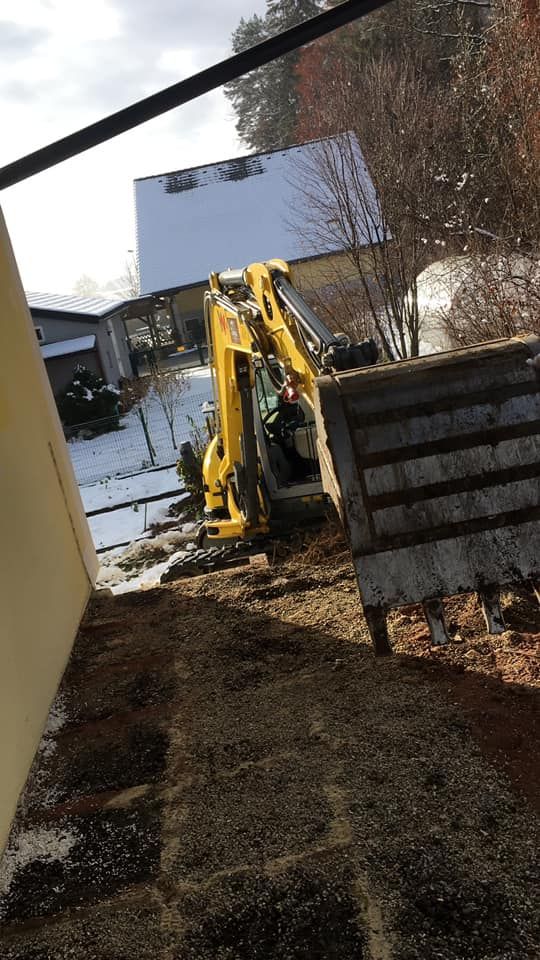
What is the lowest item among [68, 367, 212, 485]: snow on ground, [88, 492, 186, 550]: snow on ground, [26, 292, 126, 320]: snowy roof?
[88, 492, 186, 550]: snow on ground

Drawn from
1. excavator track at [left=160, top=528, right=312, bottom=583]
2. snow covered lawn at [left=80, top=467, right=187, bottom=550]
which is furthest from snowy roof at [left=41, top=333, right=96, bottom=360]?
excavator track at [left=160, top=528, right=312, bottom=583]

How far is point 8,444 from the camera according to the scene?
5051 millimetres

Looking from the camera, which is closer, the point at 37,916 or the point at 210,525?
the point at 37,916

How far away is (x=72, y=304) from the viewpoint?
2886cm

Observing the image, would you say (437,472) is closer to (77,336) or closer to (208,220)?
(77,336)

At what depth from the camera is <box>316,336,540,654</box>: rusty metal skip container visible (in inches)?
145

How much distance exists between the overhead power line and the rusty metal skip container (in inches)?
89.8

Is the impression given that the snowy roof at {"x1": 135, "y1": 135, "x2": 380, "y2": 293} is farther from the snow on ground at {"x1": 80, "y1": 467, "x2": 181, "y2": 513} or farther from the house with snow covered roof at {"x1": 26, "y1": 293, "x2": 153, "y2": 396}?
the snow on ground at {"x1": 80, "y1": 467, "x2": 181, "y2": 513}

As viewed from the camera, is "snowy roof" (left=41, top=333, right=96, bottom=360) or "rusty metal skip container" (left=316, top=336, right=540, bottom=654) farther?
"snowy roof" (left=41, top=333, right=96, bottom=360)

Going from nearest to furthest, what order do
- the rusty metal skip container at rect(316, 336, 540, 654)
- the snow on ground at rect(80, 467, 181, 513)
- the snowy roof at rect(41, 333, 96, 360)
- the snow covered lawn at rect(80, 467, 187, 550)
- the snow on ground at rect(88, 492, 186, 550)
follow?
the rusty metal skip container at rect(316, 336, 540, 654) < the snow on ground at rect(88, 492, 186, 550) < the snow covered lawn at rect(80, 467, 187, 550) < the snow on ground at rect(80, 467, 181, 513) < the snowy roof at rect(41, 333, 96, 360)

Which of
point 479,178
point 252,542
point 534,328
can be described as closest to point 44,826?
point 252,542

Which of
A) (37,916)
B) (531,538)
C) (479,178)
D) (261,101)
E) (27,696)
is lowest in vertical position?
(37,916)

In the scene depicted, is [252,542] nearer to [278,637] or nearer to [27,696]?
[278,637]

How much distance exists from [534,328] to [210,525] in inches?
201
